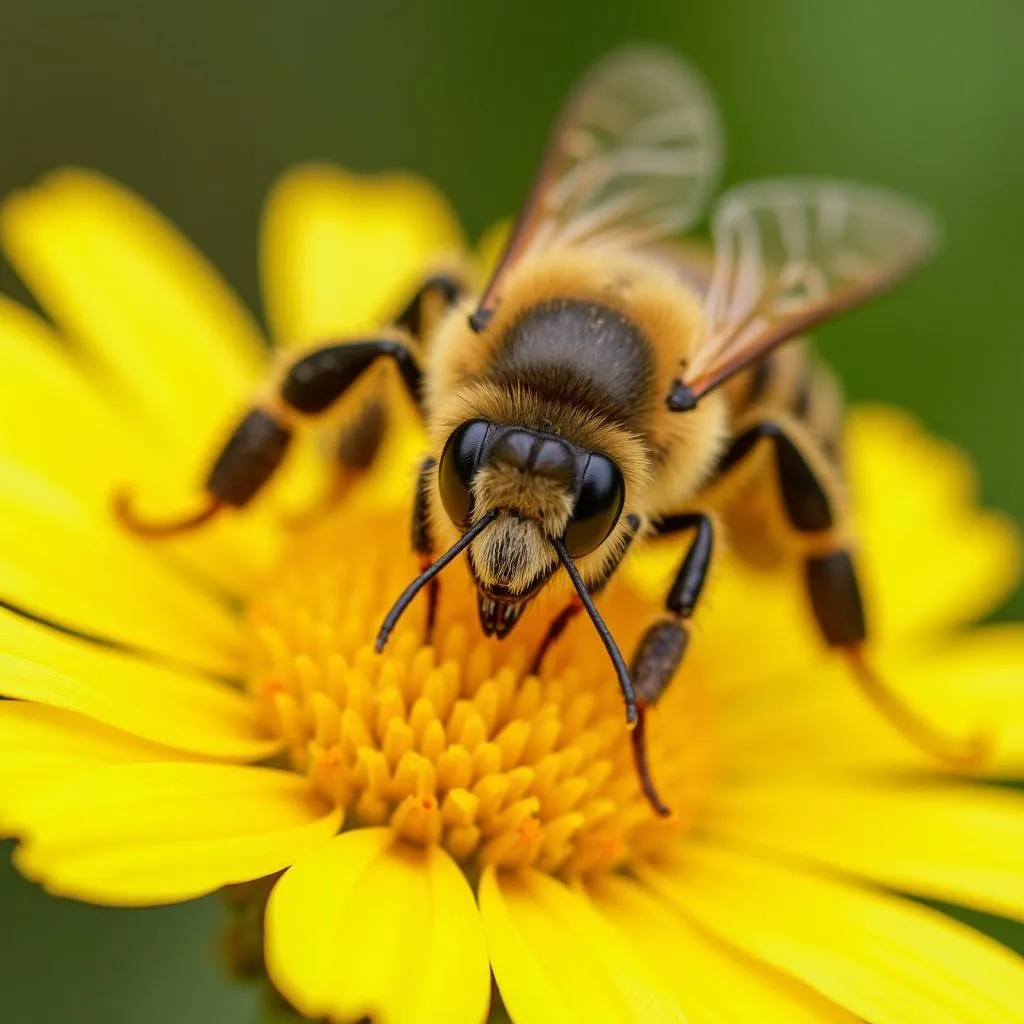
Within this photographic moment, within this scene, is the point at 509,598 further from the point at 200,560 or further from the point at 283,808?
the point at 200,560

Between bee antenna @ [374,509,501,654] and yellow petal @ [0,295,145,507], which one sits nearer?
bee antenna @ [374,509,501,654]

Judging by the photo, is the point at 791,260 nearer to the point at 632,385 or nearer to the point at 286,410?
the point at 632,385

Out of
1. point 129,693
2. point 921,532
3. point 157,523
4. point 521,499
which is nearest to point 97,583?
point 157,523

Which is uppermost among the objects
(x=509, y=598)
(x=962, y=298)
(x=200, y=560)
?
(x=962, y=298)

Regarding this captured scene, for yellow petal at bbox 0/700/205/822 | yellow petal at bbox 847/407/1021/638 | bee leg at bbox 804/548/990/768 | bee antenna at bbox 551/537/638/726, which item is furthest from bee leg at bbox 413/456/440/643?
yellow petal at bbox 847/407/1021/638

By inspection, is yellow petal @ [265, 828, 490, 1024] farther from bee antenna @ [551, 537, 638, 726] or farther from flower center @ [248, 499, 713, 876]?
bee antenna @ [551, 537, 638, 726]

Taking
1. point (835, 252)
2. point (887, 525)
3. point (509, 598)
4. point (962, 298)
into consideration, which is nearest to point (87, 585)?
point (509, 598)

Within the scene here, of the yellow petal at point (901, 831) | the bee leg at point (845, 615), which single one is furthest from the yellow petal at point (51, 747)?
the bee leg at point (845, 615)
